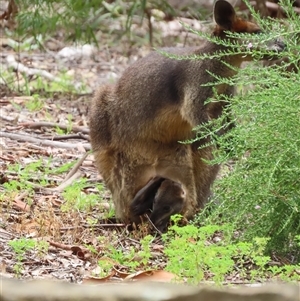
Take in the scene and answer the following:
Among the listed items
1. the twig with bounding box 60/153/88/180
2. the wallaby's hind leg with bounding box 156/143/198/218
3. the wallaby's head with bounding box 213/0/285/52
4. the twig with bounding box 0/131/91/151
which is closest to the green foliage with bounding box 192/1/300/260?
the wallaby's head with bounding box 213/0/285/52

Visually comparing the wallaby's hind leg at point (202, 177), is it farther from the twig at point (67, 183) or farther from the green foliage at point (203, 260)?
the green foliage at point (203, 260)

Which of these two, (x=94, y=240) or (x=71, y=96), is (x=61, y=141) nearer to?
(x=71, y=96)

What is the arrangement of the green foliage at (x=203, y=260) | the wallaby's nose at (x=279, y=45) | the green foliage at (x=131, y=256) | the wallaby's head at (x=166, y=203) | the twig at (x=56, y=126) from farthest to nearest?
the twig at (x=56, y=126)
the wallaby's head at (x=166, y=203)
the wallaby's nose at (x=279, y=45)
the green foliage at (x=131, y=256)
the green foliage at (x=203, y=260)

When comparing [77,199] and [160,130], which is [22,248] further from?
[160,130]

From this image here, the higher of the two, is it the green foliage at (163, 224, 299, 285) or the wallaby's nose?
the wallaby's nose

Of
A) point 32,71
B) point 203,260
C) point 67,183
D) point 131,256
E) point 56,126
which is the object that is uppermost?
point 203,260

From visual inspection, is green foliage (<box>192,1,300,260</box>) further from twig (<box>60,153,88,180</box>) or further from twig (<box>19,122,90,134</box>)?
twig (<box>19,122,90,134</box>)

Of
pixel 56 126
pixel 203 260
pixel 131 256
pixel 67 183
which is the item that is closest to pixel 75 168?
pixel 67 183

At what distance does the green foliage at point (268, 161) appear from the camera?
445cm

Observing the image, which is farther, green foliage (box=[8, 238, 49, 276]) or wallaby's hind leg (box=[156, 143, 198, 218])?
wallaby's hind leg (box=[156, 143, 198, 218])

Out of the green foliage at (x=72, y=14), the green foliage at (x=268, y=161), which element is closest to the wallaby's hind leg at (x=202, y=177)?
the green foliage at (x=268, y=161)

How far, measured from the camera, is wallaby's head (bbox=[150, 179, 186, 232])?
5.87m

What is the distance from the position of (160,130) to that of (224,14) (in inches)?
37.9

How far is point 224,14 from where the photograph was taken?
5.98 metres
